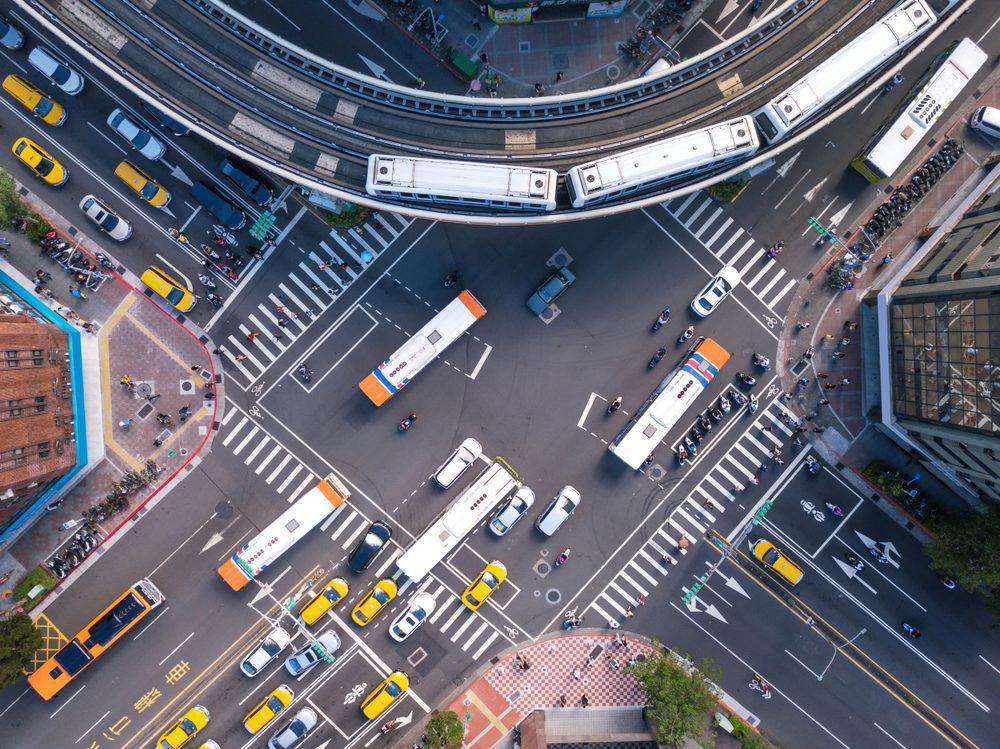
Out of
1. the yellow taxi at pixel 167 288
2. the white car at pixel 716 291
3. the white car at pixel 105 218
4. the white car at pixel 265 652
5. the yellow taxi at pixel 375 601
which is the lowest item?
the white car at pixel 265 652

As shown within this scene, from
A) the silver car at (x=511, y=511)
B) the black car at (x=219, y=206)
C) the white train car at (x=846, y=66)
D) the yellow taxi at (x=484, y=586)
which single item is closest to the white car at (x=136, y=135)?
the black car at (x=219, y=206)

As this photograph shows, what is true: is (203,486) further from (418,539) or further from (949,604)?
(949,604)

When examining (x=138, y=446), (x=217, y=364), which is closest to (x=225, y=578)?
(x=138, y=446)

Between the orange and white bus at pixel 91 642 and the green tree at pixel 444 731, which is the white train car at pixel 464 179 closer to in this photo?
the orange and white bus at pixel 91 642

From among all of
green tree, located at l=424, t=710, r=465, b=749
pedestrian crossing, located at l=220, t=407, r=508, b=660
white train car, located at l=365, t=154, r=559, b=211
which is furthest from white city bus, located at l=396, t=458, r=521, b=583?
white train car, located at l=365, t=154, r=559, b=211

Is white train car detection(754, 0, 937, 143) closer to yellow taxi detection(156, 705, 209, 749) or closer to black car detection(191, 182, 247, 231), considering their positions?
black car detection(191, 182, 247, 231)

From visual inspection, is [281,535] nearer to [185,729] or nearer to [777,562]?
[185,729]
